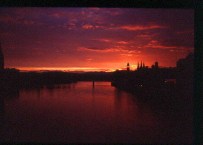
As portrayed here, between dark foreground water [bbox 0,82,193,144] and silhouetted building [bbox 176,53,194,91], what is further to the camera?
dark foreground water [bbox 0,82,193,144]

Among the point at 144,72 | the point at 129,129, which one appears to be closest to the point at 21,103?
the point at 129,129

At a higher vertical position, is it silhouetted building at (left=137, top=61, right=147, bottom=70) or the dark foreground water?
silhouetted building at (left=137, top=61, right=147, bottom=70)

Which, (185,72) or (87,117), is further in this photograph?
(87,117)

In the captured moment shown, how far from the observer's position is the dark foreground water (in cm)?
249

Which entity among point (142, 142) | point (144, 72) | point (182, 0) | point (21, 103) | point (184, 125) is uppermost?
point (182, 0)

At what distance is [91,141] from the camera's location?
251 cm

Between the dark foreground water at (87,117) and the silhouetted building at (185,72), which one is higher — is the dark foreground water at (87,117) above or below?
below

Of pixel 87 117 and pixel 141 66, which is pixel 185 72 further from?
pixel 87 117

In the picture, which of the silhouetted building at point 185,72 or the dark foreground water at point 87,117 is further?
the dark foreground water at point 87,117

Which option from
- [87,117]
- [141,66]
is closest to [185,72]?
[141,66]

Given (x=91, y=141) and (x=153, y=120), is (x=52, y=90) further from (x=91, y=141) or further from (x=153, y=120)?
(x=153, y=120)

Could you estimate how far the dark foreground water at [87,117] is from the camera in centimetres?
249

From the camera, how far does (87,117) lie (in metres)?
2.62

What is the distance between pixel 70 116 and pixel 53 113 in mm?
181
